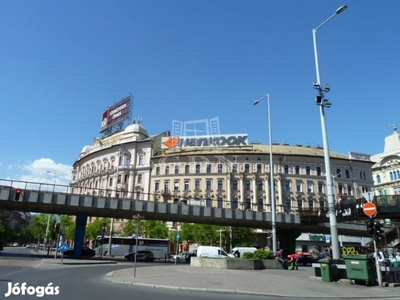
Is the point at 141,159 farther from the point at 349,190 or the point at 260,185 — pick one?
the point at 349,190

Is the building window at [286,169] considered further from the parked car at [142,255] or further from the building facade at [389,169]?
the parked car at [142,255]

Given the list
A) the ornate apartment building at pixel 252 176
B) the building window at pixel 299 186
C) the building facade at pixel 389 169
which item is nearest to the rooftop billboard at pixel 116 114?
the ornate apartment building at pixel 252 176

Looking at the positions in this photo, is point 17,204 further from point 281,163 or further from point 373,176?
point 373,176

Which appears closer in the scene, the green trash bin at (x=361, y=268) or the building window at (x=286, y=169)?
the green trash bin at (x=361, y=268)

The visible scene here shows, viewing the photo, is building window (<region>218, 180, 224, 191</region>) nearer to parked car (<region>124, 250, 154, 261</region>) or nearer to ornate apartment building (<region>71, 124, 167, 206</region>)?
ornate apartment building (<region>71, 124, 167, 206</region>)

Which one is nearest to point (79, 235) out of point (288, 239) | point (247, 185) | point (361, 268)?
point (288, 239)

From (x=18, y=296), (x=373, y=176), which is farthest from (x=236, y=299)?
(x=373, y=176)

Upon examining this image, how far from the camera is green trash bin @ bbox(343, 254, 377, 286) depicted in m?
14.1

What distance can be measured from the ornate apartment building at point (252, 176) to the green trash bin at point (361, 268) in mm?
49285

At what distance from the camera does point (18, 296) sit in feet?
27.9

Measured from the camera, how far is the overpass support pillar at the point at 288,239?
43.9m

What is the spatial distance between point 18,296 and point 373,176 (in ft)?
271

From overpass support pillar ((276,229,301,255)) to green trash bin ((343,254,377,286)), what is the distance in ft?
99.0

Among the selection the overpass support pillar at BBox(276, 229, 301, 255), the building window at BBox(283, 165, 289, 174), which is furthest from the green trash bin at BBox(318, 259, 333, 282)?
the building window at BBox(283, 165, 289, 174)
